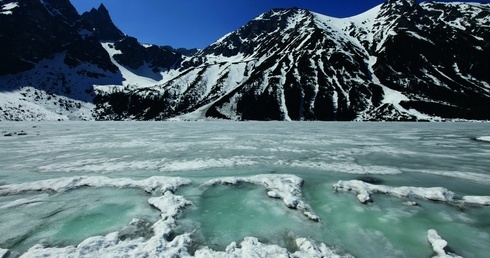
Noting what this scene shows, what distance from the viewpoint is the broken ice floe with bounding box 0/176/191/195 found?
1061 centimetres

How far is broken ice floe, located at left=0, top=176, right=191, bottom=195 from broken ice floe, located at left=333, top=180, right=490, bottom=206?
6944 millimetres

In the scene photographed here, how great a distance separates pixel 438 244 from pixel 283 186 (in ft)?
18.1

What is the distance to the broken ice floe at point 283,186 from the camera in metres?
9.10

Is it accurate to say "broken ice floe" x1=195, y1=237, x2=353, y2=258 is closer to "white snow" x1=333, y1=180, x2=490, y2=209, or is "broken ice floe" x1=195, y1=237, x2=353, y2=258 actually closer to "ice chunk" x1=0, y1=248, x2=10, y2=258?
"white snow" x1=333, y1=180, x2=490, y2=209

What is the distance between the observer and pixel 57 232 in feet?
23.4

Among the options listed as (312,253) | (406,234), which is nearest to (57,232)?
(312,253)

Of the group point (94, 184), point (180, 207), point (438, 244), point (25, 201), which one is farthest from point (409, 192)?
point (25, 201)

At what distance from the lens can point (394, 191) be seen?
10531 millimetres

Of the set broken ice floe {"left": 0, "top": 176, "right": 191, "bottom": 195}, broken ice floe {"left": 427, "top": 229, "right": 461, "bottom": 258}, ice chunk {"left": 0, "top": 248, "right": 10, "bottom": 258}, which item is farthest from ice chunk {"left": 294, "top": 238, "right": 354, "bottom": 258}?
ice chunk {"left": 0, "top": 248, "right": 10, "bottom": 258}

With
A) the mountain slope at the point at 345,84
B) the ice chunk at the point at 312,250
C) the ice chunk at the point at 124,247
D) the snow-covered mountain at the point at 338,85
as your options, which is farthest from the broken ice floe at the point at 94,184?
the snow-covered mountain at the point at 338,85

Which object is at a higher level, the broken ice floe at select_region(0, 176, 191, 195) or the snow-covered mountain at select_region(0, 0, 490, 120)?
the snow-covered mountain at select_region(0, 0, 490, 120)

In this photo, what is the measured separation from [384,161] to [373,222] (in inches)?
402

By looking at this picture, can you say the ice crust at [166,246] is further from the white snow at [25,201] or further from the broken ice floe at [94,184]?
the white snow at [25,201]

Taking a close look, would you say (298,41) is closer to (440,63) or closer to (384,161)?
(440,63)
